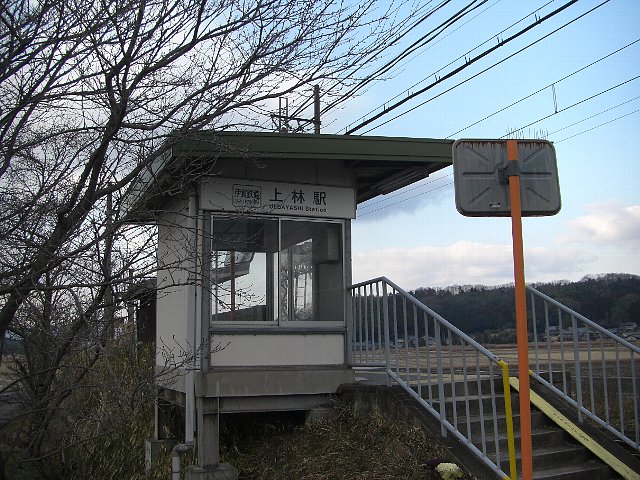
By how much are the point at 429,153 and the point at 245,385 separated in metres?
3.49

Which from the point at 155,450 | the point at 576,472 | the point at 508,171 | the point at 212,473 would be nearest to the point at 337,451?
the point at 212,473

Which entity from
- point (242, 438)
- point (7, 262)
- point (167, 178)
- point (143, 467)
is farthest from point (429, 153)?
point (143, 467)

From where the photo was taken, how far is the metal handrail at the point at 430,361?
254 inches

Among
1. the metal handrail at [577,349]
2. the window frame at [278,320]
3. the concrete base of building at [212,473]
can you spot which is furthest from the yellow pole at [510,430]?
the concrete base of building at [212,473]

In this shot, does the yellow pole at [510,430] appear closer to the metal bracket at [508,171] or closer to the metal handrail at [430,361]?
the metal handrail at [430,361]

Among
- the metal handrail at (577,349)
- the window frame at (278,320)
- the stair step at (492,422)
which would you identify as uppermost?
the window frame at (278,320)

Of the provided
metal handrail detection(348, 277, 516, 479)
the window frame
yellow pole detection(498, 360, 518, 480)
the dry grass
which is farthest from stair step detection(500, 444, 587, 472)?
the window frame

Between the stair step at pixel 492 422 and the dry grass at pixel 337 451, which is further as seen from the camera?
the stair step at pixel 492 422

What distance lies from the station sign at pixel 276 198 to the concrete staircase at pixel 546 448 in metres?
2.77

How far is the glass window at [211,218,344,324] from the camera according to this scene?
8445mm

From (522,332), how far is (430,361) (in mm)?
3250

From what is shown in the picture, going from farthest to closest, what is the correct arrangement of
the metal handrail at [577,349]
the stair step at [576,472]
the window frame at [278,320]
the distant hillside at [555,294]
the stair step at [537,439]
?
the distant hillside at [555,294], the window frame at [278,320], the metal handrail at [577,349], the stair step at [537,439], the stair step at [576,472]

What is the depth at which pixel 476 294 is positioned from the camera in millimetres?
14742

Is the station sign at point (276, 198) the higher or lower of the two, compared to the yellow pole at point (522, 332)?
higher
